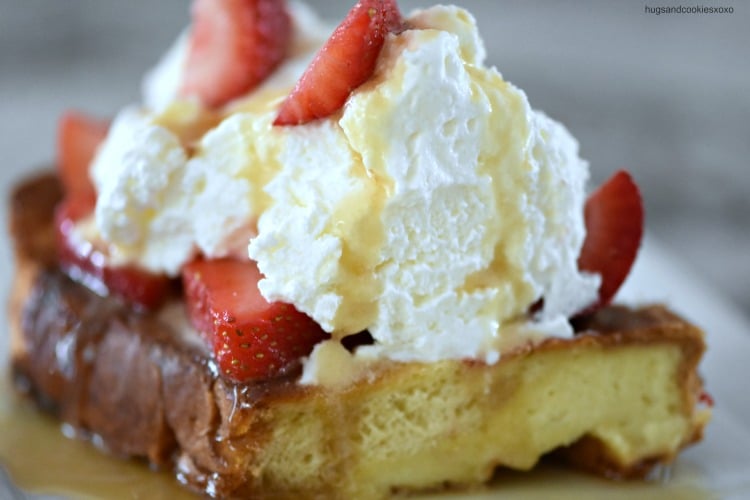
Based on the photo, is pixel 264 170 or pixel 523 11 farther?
pixel 523 11

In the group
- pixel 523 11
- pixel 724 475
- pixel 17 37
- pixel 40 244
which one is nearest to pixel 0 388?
pixel 40 244

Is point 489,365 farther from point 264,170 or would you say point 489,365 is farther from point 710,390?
point 710,390

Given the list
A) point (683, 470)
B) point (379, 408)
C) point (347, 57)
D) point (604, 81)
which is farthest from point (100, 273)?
point (604, 81)

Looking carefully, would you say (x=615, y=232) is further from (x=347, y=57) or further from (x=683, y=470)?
(x=347, y=57)

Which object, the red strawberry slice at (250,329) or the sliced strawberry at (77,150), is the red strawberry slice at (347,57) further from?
the sliced strawberry at (77,150)

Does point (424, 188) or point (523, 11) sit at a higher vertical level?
point (424, 188)

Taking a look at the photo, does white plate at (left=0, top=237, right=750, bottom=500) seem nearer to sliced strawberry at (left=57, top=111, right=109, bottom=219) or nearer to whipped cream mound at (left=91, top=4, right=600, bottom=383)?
whipped cream mound at (left=91, top=4, right=600, bottom=383)
